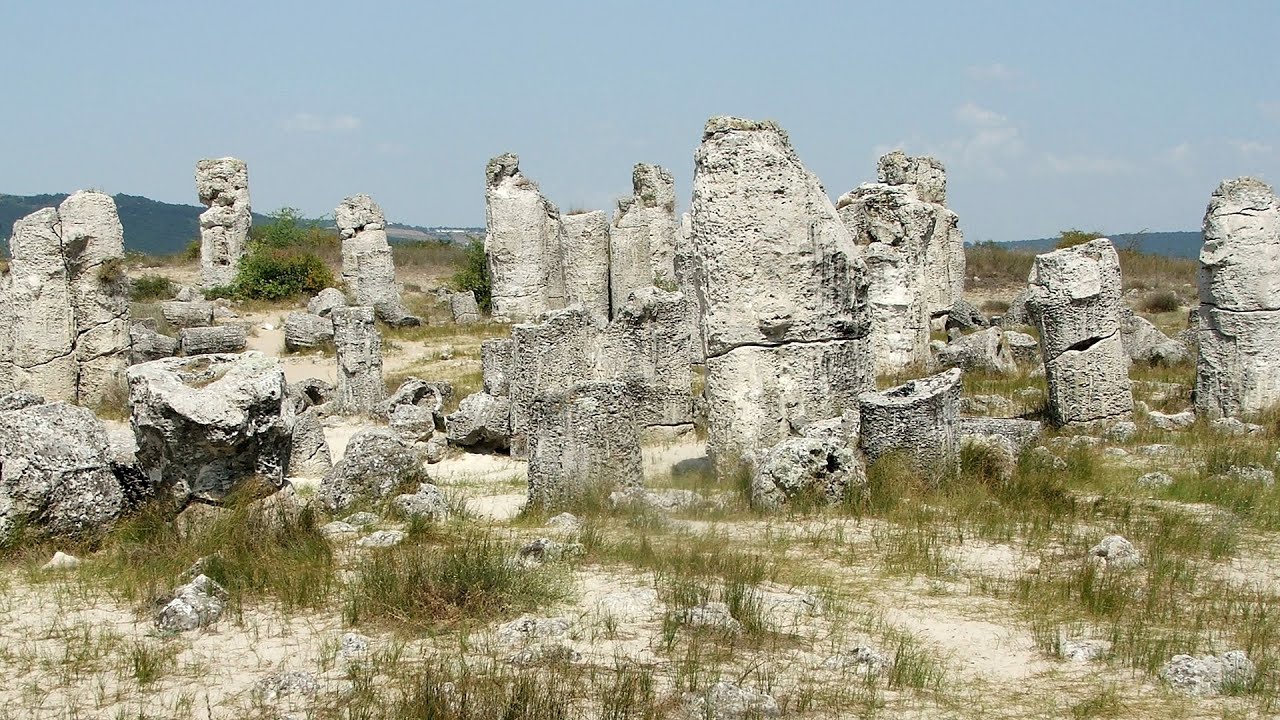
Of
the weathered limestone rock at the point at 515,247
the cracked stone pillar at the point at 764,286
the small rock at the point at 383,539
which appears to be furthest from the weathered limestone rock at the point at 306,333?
the small rock at the point at 383,539

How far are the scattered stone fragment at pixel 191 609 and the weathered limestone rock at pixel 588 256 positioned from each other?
1661 cm

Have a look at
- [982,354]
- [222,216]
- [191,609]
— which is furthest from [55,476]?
[222,216]

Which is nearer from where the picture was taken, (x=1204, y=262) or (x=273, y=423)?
(x=273, y=423)

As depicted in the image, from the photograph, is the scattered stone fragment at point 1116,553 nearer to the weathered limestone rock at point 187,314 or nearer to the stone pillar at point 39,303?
the stone pillar at point 39,303

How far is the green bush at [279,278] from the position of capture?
25297 mm

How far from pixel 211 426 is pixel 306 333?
1319cm

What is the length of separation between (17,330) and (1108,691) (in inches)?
522

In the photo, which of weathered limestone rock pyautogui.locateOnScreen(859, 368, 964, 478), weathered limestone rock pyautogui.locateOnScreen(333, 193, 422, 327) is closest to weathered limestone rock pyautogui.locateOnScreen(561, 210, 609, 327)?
weathered limestone rock pyautogui.locateOnScreen(333, 193, 422, 327)

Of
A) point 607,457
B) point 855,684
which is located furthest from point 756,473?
point 855,684

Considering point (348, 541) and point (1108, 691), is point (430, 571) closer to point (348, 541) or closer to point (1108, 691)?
point (348, 541)

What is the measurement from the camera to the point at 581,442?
8492 millimetres

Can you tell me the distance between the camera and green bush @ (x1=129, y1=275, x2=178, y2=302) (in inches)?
1090

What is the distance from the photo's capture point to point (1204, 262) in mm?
11742

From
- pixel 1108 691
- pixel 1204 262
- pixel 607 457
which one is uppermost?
pixel 1204 262
